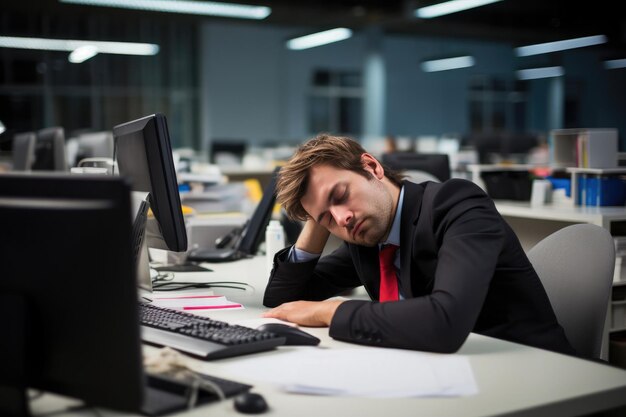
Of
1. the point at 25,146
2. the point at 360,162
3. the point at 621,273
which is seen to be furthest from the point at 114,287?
the point at 25,146

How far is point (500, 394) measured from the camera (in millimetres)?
1163

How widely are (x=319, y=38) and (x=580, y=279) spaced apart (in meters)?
11.3

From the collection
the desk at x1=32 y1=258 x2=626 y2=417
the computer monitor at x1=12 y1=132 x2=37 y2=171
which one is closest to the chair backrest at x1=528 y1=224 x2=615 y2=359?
the desk at x1=32 y1=258 x2=626 y2=417

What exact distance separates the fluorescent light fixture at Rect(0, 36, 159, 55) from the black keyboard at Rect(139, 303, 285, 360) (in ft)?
38.0

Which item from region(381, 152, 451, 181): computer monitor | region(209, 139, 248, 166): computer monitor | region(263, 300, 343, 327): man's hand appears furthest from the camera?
region(209, 139, 248, 166): computer monitor

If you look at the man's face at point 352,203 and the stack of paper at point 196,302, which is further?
the stack of paper at point 196,302

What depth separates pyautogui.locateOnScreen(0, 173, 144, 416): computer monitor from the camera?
2.92 feet

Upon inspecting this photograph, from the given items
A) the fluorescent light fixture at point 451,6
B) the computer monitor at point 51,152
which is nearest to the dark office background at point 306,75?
the fluorescent light fixture at point 451,6

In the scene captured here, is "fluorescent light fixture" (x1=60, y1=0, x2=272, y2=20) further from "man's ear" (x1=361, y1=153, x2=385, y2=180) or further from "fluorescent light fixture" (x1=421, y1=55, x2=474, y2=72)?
"man's ear" (x1=361, y1=153, x2=385, y2=180)

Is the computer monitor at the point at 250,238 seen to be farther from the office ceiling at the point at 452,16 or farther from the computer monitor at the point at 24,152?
the office ceiling at the point at 452,16

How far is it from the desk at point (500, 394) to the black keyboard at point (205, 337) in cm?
2

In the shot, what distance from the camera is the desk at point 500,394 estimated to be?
108cm

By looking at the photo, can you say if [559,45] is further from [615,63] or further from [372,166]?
[372,166]

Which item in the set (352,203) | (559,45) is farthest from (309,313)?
(559,45)
